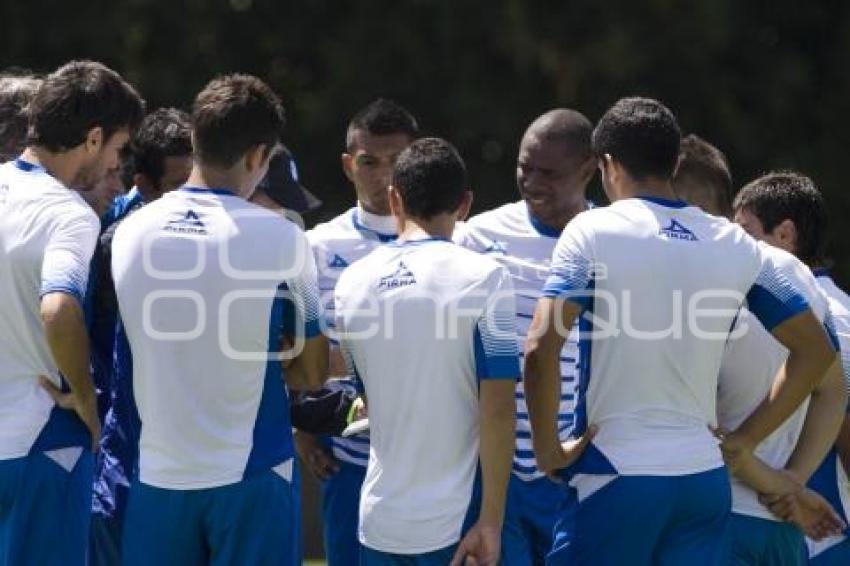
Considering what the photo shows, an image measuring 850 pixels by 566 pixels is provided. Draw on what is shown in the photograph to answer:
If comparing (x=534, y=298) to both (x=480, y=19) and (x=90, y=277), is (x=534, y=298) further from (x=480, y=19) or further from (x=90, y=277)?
(x=480, y=19)

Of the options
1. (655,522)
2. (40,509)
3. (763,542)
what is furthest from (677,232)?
(40,509)

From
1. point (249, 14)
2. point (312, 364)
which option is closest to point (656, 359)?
point (312, 364)

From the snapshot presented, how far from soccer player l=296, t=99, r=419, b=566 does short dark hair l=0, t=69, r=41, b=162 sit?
1118 millimetres

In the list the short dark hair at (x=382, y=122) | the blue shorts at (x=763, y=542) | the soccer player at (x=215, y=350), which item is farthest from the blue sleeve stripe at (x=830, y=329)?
the short dark hair at (x=382, y=122)

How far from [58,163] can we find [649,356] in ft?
6.51

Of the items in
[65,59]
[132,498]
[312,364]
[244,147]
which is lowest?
[65,59]

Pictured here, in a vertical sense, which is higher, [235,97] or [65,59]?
[235,97]

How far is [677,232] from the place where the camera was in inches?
226

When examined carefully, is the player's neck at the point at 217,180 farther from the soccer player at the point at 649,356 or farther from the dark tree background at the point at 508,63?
the dark tree background at the point at 508,63

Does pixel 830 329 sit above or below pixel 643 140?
below

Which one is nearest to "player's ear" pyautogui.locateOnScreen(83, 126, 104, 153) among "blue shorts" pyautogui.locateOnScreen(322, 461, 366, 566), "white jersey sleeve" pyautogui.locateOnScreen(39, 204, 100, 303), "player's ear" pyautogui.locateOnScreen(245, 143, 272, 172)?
"white jersey sleeve" pyautogui.locateOnScreen(39, 204, 100, 303)

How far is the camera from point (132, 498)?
5.84 metres

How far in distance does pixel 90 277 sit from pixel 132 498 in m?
0.73

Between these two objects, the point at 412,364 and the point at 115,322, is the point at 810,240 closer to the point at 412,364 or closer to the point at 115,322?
the point at 412,364
